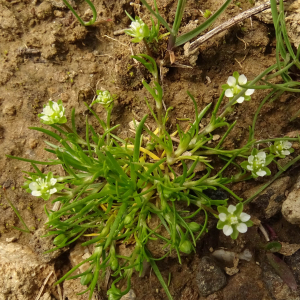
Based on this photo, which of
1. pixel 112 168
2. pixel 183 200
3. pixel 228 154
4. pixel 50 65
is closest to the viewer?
pixel 112 168

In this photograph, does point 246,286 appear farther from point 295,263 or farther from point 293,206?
point 293,206

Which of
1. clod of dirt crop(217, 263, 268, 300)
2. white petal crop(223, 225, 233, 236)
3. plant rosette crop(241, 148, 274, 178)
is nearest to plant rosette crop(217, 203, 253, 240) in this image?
white petal crop(223, 225, 233, 236)

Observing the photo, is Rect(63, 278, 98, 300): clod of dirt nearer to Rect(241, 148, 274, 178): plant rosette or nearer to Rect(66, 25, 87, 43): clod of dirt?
Rect(241, 148, 274, 178): plant rosette

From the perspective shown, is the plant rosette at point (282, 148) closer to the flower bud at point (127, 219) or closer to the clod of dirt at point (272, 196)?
the clod of dirt at point (272, 196)

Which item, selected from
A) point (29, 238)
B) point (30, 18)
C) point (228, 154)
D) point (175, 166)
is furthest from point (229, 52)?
point (29, 238)

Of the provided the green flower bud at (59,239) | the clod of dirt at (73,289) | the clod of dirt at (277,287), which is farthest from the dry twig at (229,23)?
the clod of dirt at (73,289)

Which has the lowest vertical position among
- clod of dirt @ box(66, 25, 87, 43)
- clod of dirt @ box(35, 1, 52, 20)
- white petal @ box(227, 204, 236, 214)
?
white petal @ box(227, 204, 236, 214)

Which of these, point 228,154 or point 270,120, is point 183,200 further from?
point 270,120
